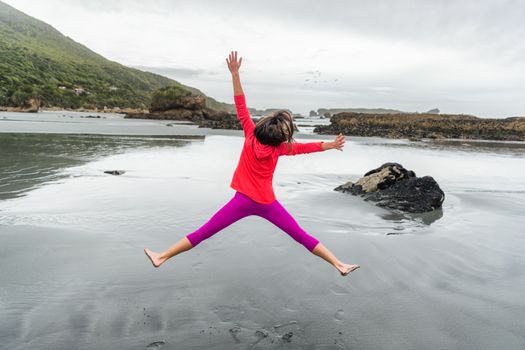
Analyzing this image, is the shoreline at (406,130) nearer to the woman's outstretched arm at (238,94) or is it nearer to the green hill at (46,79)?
the green hill at (46,79)

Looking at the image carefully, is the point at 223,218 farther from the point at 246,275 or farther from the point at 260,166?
the point at 246,275

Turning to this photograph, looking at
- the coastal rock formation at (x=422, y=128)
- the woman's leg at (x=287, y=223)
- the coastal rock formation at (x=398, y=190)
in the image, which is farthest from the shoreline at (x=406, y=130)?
the woman's leg at (x=287, y=223)

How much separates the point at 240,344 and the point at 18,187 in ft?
24.7

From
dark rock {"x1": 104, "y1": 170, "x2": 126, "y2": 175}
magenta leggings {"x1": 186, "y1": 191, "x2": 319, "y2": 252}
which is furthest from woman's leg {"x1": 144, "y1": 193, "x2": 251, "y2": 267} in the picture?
dark rock {"x1": 104, "y1": 170, "x2": 126, "y2": 175}

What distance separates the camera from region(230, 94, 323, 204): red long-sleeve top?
3896mm

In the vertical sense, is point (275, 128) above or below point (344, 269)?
above

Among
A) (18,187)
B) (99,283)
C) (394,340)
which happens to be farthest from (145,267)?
(18,187)

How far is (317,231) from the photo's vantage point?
266 inches

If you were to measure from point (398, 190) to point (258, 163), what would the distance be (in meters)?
6.22

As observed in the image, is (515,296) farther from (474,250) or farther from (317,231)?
(317,231)

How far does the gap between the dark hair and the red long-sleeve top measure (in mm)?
96

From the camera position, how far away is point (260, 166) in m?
3.95

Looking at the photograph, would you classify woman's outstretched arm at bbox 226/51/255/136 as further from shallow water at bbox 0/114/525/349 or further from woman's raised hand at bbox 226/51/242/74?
shallow water at bbox 0/114/525/349

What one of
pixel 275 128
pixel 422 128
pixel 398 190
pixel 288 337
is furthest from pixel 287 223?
pixel 422 128
